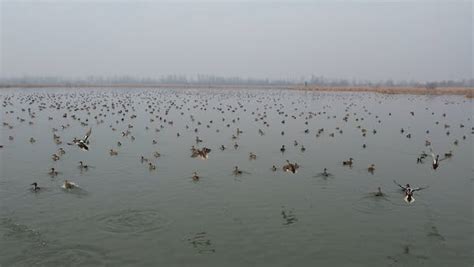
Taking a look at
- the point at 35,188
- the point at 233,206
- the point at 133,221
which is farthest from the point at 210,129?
the point at 133,221

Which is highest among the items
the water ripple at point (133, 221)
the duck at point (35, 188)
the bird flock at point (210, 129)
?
the bird flock at point (210, 129)

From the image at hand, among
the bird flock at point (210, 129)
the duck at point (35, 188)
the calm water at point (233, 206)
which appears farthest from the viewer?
the bird flock at point (210, 129)

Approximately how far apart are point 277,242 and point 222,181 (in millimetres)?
7442

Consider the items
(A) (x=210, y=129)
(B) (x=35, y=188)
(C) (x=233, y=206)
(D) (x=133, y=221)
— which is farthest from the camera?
(A) (x=210, y=129)

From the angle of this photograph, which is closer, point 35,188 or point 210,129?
point 35,188

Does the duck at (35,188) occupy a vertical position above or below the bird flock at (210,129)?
below

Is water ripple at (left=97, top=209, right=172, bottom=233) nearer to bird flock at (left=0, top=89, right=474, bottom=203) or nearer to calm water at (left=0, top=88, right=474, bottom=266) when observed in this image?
calm water at (left=0, top=88, right=474, bottom=266)

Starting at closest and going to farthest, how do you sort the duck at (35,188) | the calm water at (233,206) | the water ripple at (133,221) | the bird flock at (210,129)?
the calm water at (233,206) < the water ripple at (133,221) < the duck at (35,188) < the bird flock at (210,129)

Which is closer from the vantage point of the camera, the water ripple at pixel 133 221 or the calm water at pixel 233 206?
the calm water at pixel 233 206

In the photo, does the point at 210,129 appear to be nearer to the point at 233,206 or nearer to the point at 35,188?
the point at 35,188

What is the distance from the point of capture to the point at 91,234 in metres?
14.5

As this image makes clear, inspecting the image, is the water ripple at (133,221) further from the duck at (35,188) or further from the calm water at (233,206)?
the duck at (35,188)

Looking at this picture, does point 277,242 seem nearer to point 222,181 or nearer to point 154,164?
point 222,181

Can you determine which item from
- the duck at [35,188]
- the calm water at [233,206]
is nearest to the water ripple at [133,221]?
the calm water at [233,206]
